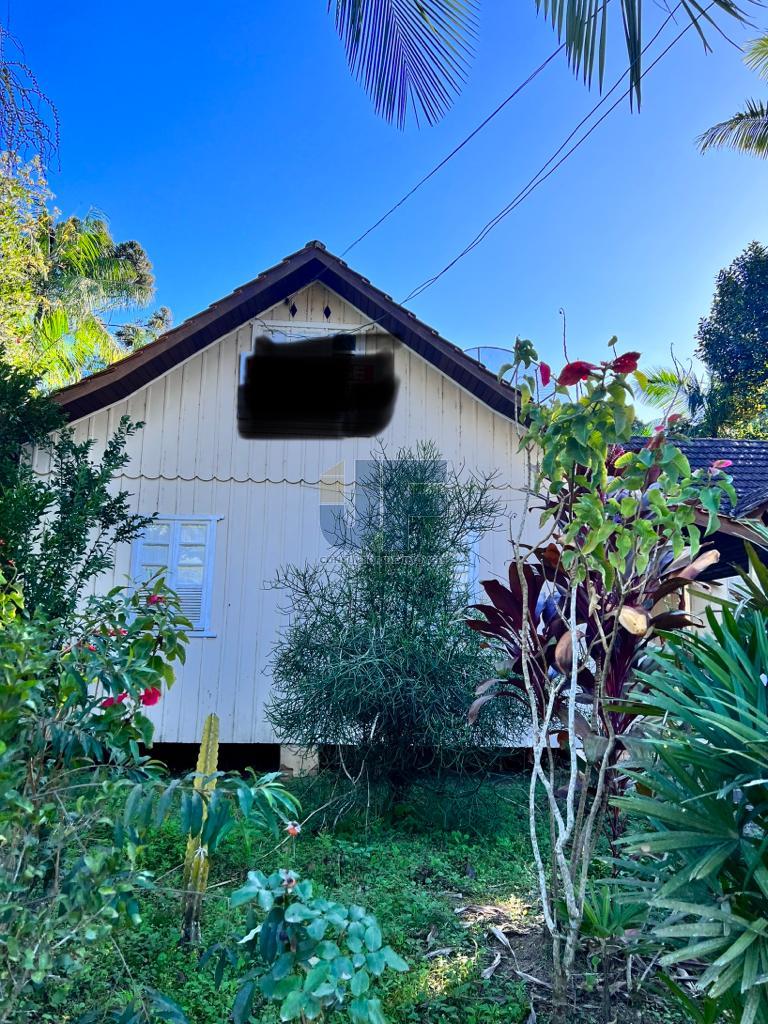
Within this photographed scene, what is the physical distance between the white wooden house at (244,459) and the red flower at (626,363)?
4367 mm

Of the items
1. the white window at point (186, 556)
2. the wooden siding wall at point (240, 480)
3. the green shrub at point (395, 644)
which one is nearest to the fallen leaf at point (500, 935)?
the green shrub at point (395, 644)

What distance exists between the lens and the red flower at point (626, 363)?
2.98m

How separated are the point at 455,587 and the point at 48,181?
10724 millimetres

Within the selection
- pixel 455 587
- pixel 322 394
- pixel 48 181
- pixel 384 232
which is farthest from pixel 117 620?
pixel 48 181

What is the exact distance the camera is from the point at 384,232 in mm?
8500

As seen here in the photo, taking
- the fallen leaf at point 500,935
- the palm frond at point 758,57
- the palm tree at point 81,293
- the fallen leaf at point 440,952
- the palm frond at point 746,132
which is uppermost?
the palm frond at point 758,57

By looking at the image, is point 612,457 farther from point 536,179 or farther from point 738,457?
point 738,457

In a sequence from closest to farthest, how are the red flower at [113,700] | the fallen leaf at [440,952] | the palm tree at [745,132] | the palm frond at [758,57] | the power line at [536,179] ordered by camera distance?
1. the red flower at [113,700]
2. the fallen leaf at [440,952]
3. the power line at [536,179]
4. the palm frond at [758,57]
5. the palm tree at [745,132]

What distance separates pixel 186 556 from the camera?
7.45 m

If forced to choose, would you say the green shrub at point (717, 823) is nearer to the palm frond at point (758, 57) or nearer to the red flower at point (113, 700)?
the red flower at point (113, 700)

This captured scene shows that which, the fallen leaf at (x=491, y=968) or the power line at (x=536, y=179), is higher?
the power line at (x=536, y=179)

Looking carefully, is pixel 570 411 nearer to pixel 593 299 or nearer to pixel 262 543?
pixel 262 543

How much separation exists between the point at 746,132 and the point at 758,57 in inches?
63.9

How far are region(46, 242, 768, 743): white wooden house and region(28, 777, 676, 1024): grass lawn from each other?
249cm
